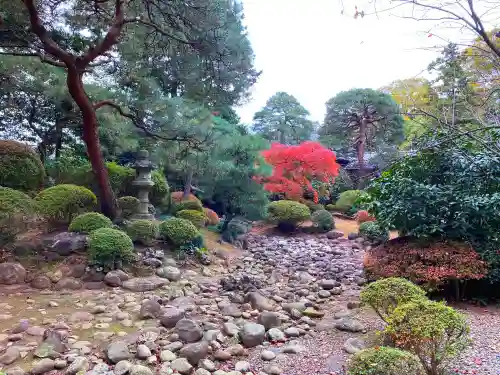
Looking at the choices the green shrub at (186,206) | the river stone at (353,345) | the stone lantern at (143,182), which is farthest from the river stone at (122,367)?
the green shrub at (186,206)

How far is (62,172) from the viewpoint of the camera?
7.46 meters

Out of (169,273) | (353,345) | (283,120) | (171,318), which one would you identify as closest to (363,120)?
(283,120)

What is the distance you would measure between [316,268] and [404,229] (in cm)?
252

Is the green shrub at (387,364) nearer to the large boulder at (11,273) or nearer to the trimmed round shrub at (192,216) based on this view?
the large boulder at (11,273)

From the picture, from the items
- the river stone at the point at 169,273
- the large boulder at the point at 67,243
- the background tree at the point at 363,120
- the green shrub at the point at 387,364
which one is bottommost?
the river stone at the point at 169,273

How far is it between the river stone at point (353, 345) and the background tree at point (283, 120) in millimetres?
14175

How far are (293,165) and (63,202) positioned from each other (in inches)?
303

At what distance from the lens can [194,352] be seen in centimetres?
307

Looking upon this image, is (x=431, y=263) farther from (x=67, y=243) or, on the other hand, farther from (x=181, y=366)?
(x=67, y=243)

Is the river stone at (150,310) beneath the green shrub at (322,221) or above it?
beneath

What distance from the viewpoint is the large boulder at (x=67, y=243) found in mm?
5238

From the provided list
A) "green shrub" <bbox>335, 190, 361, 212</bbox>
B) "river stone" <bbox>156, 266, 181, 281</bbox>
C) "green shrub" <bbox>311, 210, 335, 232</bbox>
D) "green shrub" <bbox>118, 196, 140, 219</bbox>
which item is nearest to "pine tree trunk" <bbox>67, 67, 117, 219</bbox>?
"green shrub" <bbox>118, 196, 140, 219</bbox>

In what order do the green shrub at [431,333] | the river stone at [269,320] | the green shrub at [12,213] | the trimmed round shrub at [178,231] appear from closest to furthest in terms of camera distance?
1. the green shrub at [431,333]
2. the river stone at [269,320]
3. the green shrub at [12,213]
4. the trimmed round shrub at [178,231]

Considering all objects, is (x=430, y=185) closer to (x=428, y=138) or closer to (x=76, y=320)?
(x=428, y=138)
